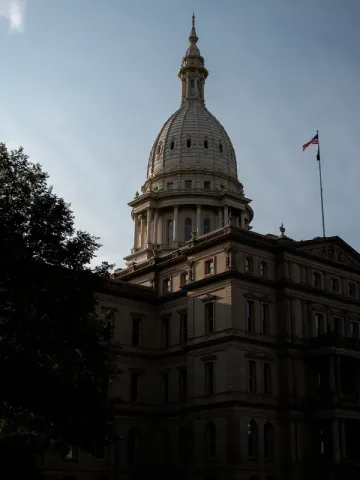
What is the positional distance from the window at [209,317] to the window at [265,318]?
4.35 m

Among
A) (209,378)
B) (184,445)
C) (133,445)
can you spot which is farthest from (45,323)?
(133,445)

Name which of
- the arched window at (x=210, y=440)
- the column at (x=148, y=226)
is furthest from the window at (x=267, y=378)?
the column at (x=148, y=226)

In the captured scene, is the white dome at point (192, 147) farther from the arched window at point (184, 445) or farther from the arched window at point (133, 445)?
the arched window at point (184, 445)

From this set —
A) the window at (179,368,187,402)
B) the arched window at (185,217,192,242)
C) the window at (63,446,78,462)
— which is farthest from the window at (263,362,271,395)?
the arched window at (185,217,192,242)

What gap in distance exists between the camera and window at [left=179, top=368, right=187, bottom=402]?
64050 mm

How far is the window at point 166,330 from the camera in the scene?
68.0 m

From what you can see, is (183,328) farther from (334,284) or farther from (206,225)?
(206,225)

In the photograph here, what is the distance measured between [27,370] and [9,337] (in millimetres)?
2305

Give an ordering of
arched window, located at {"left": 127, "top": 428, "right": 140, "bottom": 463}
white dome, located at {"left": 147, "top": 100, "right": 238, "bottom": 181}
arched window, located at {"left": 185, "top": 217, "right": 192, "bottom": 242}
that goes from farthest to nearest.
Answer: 1. white dome, located at {"left": 147, "top": 100, "right": 238, "bottom": 181}
2. arched window, located at {"left": 185, "top": 217, "right": 192, "bottom": 242}
3. arched window, located at {"left": 127, "top": 428, "right": 140, "bottom": 463}

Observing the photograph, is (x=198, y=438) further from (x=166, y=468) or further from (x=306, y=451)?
(x=306, y=451)

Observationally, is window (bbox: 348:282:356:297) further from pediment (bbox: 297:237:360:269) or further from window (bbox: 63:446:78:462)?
window (bbox: 63:446:78:462)

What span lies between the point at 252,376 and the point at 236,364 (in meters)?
2.22

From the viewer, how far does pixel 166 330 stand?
225 ft

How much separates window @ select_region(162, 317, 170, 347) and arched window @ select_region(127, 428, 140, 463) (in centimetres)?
877
